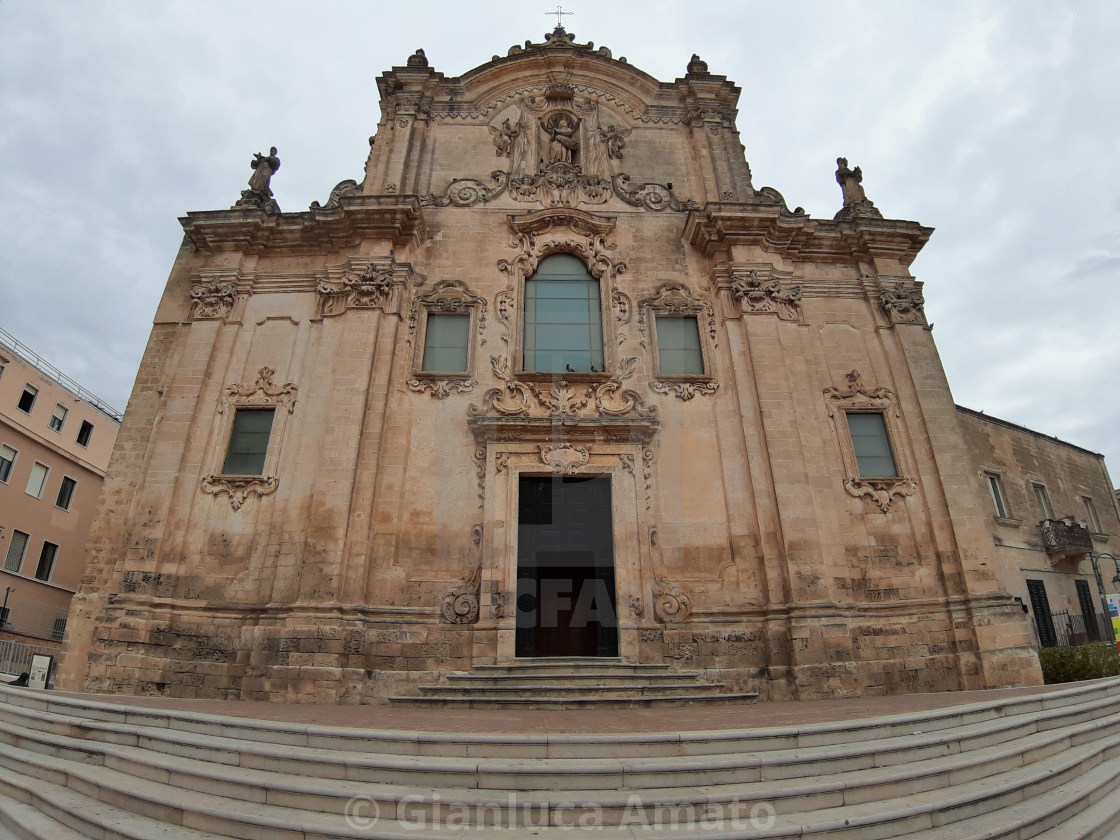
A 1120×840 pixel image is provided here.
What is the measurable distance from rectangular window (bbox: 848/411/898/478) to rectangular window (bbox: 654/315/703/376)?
3524mm

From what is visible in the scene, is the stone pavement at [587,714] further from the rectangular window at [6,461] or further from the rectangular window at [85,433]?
the rectangular window at [85,433]

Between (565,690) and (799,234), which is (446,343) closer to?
(565,690)

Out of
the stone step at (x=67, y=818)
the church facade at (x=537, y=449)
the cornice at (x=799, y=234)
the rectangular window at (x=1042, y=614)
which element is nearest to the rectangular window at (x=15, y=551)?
the church facade at (x=537, y=449)

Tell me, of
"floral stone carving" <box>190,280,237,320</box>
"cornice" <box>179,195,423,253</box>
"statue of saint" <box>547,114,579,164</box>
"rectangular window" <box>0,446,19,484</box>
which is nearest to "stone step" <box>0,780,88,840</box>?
"floral stone carving" <box>190,280,237,320</box>

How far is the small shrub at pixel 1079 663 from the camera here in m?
11.9

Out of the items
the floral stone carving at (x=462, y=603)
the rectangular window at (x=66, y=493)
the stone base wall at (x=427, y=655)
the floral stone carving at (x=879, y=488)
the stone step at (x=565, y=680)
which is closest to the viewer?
the stone step at (x=565, y=680)

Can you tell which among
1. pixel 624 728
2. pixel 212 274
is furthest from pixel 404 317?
pixel 624 728

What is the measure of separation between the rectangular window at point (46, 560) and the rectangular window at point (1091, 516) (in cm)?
3807

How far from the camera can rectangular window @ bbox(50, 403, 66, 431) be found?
25.2m

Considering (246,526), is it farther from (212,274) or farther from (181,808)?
(181,808)

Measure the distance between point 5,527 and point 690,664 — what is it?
24569 millimetres

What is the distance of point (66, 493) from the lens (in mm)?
25531

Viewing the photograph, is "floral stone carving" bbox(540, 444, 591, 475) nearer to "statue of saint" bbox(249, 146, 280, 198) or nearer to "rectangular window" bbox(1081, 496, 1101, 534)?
"statue of saint" bbox(249, 146, 280, 198)

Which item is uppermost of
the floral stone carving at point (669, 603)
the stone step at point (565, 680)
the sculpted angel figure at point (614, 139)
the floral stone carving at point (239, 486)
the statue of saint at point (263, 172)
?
the sculpted angel figure at point (614, 139)
